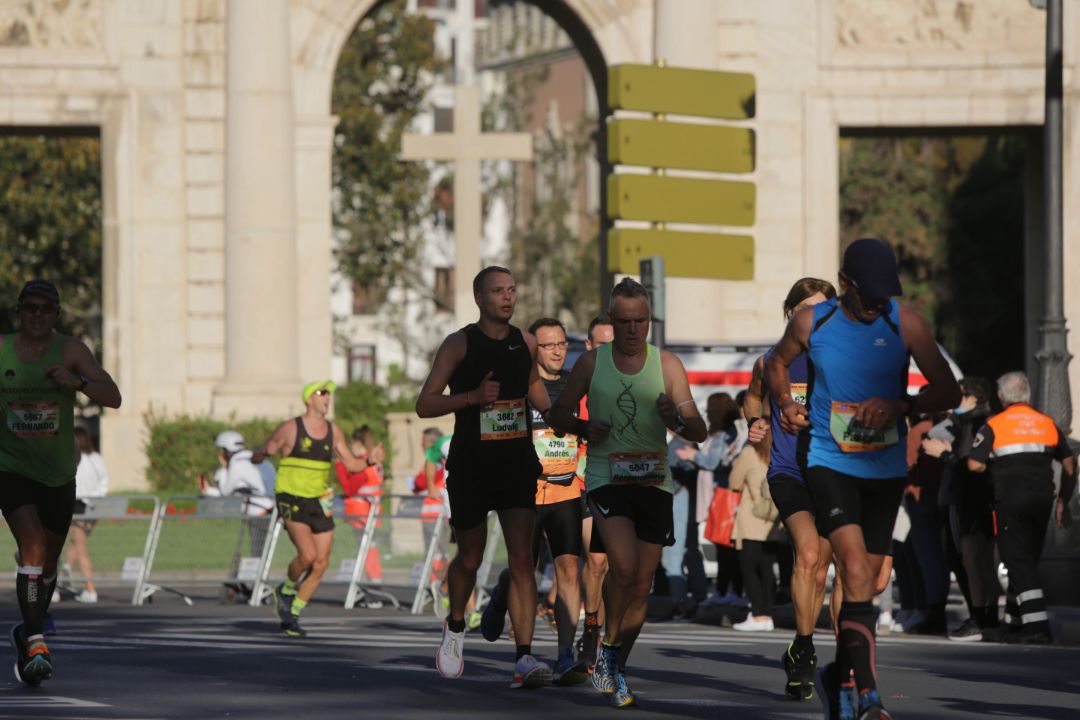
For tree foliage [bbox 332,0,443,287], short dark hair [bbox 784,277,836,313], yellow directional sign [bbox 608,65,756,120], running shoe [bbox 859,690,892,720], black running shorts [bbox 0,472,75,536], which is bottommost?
running shoe [bbox 859,690,892,720]

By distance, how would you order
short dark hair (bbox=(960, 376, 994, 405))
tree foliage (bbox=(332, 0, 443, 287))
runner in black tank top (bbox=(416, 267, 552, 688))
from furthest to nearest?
tree foliage (bbox=(332, 0, 443, 287))
short dark hair (bbox=(960, 376, 994, 405))
runner in black tank top (bbox=(416, 267, 552, 688))

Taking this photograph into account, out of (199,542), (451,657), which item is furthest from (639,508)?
(199,542)

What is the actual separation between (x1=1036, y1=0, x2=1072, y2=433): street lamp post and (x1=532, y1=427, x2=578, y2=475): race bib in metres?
6.43

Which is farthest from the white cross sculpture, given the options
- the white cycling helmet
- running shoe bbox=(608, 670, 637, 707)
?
running shoe bbox=(608, 670, 637, 707)

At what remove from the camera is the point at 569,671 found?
12.3 metres

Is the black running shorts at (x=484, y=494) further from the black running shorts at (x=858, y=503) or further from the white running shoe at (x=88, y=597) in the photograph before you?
the white running shoe at (x=88, y=597)

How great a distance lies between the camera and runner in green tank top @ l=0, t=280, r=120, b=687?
12.2 meters

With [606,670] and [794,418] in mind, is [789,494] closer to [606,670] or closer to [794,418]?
[606,670]

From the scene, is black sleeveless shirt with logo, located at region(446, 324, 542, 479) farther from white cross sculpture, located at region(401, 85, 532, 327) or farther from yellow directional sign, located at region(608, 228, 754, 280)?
white cross sculpture, located at region(401, 85, 532, 327)

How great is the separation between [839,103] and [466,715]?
2216cm

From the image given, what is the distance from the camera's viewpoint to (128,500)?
22.5 meters

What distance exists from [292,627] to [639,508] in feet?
18.8

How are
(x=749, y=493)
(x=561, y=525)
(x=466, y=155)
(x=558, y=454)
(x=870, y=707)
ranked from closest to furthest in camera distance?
1. (x=870, y=707)
2. (x=561, y=525)
3. (x=558, y=454)
4. (x=749, y=493)
5. (x=466, y=155)

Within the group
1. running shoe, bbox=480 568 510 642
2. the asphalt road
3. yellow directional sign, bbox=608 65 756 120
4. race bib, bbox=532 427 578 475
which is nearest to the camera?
the asphalt road
